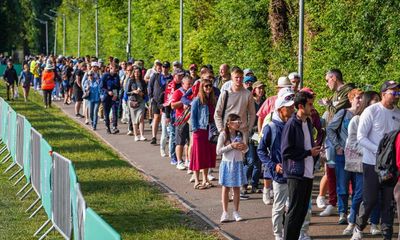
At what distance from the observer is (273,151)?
11.4m

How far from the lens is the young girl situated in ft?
43.5

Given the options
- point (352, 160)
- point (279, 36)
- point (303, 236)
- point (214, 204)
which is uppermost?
point (279, 36)

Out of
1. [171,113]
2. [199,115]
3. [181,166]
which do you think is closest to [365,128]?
[199,115]

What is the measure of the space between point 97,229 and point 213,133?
8.61 meters

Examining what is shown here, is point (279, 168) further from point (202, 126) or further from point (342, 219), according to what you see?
point (202, 126)

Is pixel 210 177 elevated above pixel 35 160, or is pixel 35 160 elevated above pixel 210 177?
pixel 35 160

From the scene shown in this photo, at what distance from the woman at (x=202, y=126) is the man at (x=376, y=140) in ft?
16.4

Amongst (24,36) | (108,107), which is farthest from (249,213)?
(24,36)

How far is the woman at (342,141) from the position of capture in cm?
1295

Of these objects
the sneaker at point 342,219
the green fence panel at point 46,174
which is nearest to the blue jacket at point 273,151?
the sneaker at point 342,219

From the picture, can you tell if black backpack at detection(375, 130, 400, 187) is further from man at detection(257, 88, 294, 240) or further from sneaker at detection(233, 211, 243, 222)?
sneaker at detection(233, 211, 243, 222)

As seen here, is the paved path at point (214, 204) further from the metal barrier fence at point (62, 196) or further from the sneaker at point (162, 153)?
the metal barrier fence at point (62, 196)

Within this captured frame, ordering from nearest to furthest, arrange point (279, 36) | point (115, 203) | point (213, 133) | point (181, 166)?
point (115, 203)
point (213, 133)
point (181, 166)
point (279, 36)

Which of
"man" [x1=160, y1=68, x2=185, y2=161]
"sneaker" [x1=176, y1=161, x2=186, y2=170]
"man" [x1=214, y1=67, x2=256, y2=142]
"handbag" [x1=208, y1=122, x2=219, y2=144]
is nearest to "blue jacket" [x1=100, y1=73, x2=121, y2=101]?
"man" [x1=160, y1=68, x2=185, y2=161]
